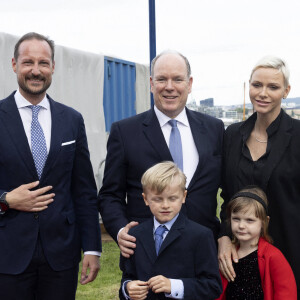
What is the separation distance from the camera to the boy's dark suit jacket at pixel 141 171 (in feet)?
10.1

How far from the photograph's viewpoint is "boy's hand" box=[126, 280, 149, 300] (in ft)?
8.57

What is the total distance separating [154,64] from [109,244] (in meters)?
4.46

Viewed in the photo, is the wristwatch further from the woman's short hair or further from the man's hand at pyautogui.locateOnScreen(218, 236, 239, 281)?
the man's hand at pyautogui.locateOnScreen(218, 236, 239, 281)

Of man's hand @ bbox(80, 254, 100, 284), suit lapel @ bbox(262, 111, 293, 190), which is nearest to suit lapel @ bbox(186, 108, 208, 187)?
suit lapel @ bbox(262, 111, 293, 190)

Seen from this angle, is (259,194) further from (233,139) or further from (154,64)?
(154,64)

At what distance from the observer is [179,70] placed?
10.2ft

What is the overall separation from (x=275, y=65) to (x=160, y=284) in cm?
138

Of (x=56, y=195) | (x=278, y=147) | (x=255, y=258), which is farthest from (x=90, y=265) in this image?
(x=278, y=147)

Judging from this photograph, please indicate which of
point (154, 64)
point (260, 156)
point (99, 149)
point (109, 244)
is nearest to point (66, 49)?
point (99, 149)

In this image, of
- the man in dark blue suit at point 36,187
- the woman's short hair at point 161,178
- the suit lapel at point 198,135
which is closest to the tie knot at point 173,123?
the suit lapel at point 198,135

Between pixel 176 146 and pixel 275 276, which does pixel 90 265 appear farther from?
pixel 275 276

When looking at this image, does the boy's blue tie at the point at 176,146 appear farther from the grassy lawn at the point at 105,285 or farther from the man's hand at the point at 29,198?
the grassy lawn at the point at 105,285

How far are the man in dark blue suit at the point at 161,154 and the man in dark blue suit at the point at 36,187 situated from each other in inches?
10.3

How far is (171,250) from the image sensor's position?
271cm
